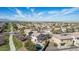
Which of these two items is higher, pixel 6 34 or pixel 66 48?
pixel 6 34

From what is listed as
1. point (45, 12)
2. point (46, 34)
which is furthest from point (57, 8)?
point (46, 34)
